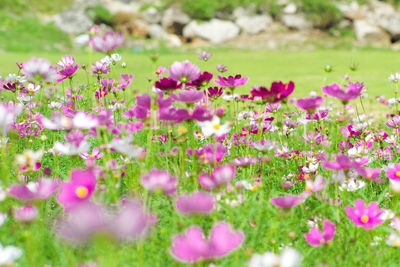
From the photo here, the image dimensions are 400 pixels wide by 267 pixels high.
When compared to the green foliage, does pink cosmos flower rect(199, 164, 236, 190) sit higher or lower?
higher

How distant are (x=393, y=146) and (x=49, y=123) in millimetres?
1732

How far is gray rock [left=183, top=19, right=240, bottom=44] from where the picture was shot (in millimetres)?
12914

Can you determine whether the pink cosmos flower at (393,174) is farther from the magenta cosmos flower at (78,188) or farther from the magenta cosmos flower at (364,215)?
the magenta cosmos flower at (78,188)

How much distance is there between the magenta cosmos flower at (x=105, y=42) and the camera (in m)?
1.37

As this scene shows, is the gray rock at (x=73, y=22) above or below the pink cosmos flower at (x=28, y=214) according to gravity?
below

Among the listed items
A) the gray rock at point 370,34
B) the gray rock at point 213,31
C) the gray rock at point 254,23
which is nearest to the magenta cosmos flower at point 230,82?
the gray rock at point 213,31

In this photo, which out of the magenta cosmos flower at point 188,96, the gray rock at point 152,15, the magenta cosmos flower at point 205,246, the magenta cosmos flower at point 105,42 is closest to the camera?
the magenta cosmos flower at point 205,246

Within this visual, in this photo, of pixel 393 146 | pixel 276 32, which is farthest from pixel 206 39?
pixel 393 146

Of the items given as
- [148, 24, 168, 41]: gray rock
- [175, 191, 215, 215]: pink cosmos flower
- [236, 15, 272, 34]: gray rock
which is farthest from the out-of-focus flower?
[236, 15, 272, 34]: gray rock

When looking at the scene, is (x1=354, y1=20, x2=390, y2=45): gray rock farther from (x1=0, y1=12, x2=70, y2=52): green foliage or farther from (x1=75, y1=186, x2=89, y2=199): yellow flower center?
(x1=75, y1=186, x2=89, y2=199): yellow flower center

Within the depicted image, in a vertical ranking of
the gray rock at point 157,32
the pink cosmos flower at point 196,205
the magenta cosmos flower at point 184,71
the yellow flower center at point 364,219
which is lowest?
the gray rock at point 157,32

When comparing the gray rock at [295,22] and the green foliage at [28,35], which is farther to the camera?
the gray rock at [295,22]

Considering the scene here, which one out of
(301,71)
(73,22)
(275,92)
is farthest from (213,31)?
(275,92)

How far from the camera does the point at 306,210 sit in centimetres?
156
